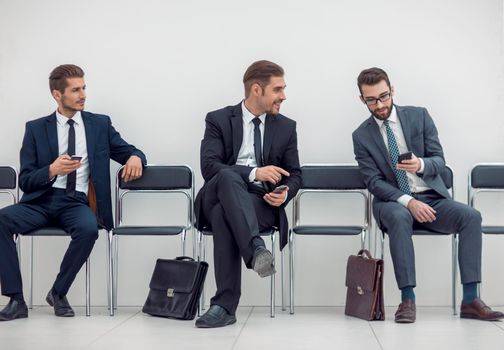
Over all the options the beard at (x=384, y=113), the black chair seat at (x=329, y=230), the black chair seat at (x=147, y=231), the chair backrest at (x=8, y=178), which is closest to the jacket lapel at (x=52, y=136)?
the chair backrest at (x=8, y=178)

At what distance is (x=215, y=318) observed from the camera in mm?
4098

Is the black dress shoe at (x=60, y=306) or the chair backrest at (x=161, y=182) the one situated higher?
the chair backrest at (x=161, y=182)

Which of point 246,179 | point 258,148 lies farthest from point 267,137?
point 246,179

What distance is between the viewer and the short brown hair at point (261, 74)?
461 cm

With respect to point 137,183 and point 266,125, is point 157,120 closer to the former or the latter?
point 137,183

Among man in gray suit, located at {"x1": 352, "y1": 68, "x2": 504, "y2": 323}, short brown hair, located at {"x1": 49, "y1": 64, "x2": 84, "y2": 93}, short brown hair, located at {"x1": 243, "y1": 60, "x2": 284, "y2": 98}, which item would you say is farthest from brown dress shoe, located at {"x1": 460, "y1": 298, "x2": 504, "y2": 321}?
short brown hair, located at {"x1": 49, "y1": 64, "x2": 84, "y2": 93}

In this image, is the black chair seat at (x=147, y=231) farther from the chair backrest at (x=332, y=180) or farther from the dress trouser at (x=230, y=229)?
the chair backrest at (x=332, y=180)

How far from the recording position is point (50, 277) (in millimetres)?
5312

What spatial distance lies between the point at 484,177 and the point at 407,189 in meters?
0.56

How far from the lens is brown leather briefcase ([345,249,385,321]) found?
14.2 feet

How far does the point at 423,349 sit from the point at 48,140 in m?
2.49

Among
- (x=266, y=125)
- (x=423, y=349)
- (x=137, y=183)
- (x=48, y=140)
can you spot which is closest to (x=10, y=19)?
(x=48, y=140)

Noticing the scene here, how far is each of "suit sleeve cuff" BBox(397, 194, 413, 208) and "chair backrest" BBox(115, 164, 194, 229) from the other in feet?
3.96

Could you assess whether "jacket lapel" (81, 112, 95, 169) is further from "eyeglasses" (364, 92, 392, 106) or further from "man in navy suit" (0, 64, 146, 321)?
"eyeglasses" (364, 92, 392, 106)
